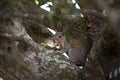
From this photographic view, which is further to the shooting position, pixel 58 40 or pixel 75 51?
pixel 58 40

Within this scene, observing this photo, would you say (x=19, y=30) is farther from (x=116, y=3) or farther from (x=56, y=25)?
(x=116, y=3)

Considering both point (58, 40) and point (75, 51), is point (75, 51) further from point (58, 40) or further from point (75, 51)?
point (58, 40)

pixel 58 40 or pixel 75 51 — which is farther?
pixel 58 40

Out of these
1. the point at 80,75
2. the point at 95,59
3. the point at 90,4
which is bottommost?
the point at 80,75

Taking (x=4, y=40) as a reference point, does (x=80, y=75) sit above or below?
below

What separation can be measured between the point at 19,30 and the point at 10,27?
8 cm

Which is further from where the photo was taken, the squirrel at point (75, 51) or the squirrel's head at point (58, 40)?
the squirrel's head at point (58, 40)

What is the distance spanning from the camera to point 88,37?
8.70 feet

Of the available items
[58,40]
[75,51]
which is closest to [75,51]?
[75,51]

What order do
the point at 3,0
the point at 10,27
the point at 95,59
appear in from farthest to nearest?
the point at 10,27
the point at 95,59
the point at 3,0

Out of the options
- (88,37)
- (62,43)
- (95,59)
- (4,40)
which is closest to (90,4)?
(95,59)

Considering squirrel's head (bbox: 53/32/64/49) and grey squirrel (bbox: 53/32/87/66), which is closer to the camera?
grey squirrel (bbox: 53/32/87/66)

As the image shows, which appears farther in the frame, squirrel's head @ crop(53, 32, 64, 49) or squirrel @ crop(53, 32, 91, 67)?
squirrel's head @ crop(53, 32, 64, 49)

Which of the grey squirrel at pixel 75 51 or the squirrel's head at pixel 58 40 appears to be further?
the squirrel's head at pixel 58 40
